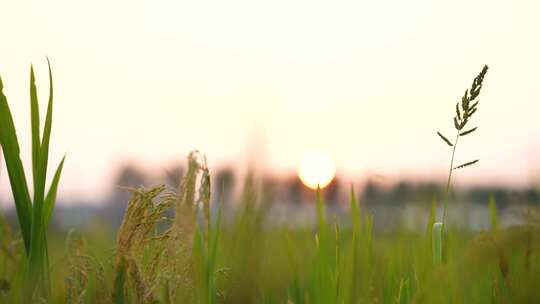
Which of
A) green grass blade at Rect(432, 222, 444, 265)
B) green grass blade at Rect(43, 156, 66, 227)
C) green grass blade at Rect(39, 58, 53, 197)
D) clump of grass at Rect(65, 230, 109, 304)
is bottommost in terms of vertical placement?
clump of grass at Rect(65, 230, 109, 304)

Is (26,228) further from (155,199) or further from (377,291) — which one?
(377,291)

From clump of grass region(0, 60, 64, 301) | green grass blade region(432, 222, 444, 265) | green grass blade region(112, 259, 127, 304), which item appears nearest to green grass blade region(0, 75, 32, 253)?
clump of grass region(0, 60, 64, 301)

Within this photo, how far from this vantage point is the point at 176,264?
153 cm

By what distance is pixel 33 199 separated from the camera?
1.89 meters

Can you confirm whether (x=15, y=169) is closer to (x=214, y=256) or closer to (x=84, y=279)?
(x=84, y=279)

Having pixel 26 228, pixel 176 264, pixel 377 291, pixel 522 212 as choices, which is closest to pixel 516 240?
pixel 522 212

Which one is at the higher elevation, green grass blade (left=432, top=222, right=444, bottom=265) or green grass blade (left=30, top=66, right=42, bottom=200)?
green grass blade (left=30, top=66, right=42, bottom=200)

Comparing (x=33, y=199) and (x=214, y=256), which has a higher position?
(x=33, y=199)

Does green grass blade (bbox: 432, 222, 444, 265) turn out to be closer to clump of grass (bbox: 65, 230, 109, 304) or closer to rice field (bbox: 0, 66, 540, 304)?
rice field (bbox: 0, 66, 540, 304)

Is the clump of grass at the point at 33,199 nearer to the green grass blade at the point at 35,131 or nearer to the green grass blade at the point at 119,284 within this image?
the green grass blade at the point at 35,131

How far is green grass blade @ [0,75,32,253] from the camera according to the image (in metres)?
1.87

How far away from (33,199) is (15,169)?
0.10m

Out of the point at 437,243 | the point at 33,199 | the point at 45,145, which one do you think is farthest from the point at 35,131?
the point at 437,243

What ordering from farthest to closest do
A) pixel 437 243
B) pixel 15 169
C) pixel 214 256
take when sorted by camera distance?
pixel 437 243, pixel 15 169, pixel 214 256
